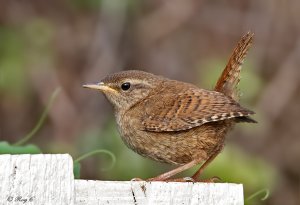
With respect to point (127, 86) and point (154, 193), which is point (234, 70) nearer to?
point (127, 86)

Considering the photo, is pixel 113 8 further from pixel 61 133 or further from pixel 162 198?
pixel 162 198

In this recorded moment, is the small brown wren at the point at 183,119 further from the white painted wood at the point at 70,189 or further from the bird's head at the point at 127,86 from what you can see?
the white painted wood at the point at 70,189

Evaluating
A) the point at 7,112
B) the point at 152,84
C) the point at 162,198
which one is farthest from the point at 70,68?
the point at 162,198

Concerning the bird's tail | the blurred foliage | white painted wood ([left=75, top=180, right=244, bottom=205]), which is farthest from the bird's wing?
the blurred foliage

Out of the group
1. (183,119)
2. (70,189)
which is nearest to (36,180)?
(70,189)

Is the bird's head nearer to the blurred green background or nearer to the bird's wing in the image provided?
the bird's wing

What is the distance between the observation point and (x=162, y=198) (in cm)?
295

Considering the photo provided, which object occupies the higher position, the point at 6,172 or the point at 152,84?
the point at 6,172

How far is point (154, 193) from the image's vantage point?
2.94 meters

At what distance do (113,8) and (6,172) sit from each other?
516 centimetres

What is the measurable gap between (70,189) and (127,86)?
5.89 ft

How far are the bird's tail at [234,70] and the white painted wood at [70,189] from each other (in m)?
1.43

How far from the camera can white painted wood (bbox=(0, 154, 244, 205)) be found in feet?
9.11

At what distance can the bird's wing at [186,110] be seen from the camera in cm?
402
